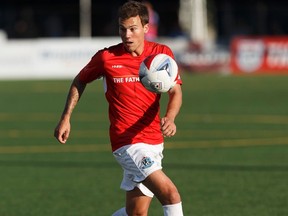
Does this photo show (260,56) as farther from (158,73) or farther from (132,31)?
(158,73)

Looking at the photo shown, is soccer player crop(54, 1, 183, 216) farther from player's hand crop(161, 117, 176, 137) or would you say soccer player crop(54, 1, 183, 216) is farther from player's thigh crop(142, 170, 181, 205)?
player's hand crop(161, 117, 176, 137)

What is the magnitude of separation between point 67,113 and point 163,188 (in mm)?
1036

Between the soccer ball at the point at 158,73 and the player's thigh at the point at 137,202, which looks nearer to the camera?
the soccer ball at the point at 158,73

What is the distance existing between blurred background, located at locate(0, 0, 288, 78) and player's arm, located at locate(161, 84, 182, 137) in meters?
25.5

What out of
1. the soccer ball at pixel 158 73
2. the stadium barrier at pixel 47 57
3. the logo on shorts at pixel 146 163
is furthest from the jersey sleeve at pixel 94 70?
the stadium barrier at pixel 47 57

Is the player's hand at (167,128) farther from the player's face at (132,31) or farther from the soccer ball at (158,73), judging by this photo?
→ the player's face at (132,31)

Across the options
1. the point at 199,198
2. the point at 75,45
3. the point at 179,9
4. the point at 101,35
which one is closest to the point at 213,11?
the point at 179,9

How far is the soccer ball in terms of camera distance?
847cm

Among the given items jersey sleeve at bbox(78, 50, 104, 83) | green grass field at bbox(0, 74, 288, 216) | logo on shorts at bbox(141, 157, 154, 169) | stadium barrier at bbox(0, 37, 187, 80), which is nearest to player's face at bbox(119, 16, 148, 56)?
jersey sleeve at bbox(78, 50, 104, 83)

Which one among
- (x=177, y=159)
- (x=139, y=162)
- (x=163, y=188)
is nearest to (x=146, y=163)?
(x=139, y=162)

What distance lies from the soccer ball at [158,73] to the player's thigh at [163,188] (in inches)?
26.6

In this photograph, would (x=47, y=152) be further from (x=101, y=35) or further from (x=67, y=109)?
(x=101, y=35)

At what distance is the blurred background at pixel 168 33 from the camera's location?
127 feet

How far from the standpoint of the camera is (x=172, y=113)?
8.44 m
